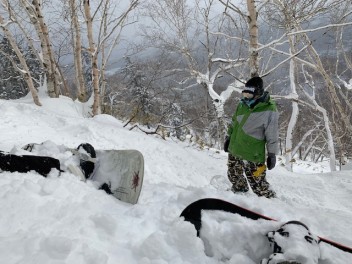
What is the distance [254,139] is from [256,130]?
12 cm

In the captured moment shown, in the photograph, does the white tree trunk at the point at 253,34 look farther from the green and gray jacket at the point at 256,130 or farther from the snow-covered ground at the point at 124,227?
the snow-covered ground at the point at 124,227

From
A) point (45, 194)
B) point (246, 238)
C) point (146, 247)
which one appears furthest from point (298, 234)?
point (45, 194)

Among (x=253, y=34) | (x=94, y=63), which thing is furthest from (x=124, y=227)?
(x=94, y=63)

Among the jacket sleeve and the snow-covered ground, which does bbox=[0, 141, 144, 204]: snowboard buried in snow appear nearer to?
the snow-covered ground

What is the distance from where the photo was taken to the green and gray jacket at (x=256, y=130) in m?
3.90

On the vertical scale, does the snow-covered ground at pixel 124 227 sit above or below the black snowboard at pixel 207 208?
below

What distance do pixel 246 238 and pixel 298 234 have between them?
0.36m

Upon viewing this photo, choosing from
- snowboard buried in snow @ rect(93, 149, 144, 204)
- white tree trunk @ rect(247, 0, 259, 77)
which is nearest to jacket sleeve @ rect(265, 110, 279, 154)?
snowboard buried in snow @ rect(93, 149, 144, 204)

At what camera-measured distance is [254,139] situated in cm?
405

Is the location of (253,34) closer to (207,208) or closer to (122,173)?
(122,173)

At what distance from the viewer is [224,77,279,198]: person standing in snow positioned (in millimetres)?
Result: 3920

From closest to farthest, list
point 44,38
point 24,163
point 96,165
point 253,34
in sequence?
point 24,163 < point 96,165 < point 253,34 < point 44,38

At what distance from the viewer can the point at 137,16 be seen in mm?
13766

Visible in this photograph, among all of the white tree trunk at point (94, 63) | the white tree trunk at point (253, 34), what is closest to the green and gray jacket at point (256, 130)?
the white tree trunk at point (253, 34)
